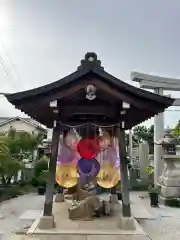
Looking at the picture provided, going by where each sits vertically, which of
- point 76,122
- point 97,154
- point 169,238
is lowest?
point 169,238

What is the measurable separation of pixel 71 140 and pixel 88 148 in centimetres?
56

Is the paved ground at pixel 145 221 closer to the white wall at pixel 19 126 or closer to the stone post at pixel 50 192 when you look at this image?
the stone post at pixel 50 192

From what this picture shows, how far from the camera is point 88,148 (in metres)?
6.33

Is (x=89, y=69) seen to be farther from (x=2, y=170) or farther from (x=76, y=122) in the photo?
(x=2, y=170)

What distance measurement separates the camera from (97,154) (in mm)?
6727

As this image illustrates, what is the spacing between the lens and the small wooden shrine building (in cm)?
532

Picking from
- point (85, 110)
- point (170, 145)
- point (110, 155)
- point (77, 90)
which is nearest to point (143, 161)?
point (170, 145)

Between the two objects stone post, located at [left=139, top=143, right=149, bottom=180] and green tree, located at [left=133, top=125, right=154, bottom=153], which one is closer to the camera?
stone post, located at [left=139, top=143, right=149, bottom=180]

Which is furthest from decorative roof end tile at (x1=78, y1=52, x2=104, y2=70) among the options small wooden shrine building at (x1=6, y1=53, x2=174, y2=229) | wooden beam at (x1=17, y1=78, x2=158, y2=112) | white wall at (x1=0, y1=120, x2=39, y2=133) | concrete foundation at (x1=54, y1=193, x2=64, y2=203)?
white wall at (x1=0, y1=120, x2=39, y2=133)

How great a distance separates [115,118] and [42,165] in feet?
34.9

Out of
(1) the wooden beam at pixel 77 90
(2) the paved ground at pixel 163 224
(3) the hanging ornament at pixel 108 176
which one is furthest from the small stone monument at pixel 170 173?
(1) the wooden beam at pixel 77 90

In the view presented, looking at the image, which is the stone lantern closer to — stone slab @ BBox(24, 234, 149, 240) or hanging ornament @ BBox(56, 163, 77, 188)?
hanging ornament @ BBox(56, 163, 77, 188)

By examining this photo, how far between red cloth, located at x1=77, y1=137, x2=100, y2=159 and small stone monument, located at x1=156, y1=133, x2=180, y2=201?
5796 mm

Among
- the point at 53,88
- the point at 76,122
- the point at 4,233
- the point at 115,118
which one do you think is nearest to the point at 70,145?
the point at 76,122
